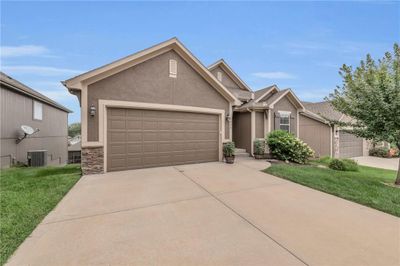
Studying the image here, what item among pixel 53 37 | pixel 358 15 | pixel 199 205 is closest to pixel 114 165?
pixel 199 205

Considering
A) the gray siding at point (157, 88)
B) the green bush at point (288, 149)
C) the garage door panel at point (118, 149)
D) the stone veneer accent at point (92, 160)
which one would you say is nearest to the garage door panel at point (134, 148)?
the garage door panel at point (118, 149)

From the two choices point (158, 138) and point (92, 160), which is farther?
point (158, 138)

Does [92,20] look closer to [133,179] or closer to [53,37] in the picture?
[53,37]

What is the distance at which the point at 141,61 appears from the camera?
7617 millimetres

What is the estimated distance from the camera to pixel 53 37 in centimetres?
1084

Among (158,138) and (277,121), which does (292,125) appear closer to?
(277,121)

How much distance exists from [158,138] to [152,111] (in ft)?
3.81

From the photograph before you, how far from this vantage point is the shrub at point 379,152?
1550 cm

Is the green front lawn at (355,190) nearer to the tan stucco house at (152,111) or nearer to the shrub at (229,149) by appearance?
the shrub at (229,149)

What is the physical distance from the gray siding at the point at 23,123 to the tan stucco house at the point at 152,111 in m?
5.65

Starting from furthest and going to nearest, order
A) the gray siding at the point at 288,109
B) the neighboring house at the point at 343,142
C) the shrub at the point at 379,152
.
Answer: the shrub at the point at 379,152 < the neighboring house at the point at 343,142 < the gray siding at the point at 288,109

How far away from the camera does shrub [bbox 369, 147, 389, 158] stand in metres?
15.5

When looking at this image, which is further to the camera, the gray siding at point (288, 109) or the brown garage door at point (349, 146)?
the brown garage door at point (349, 146)

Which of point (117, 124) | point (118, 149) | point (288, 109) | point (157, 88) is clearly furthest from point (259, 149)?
point (117, 124)
